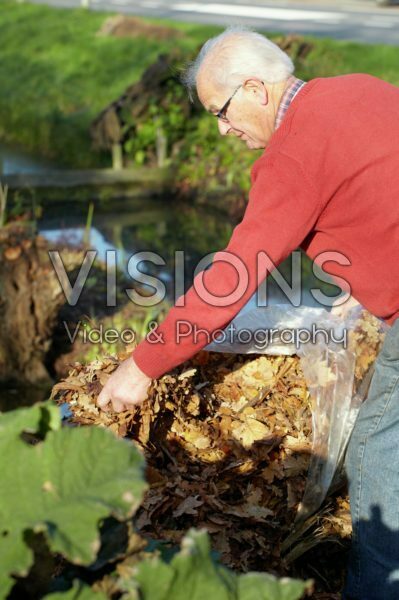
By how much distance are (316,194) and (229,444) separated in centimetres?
117

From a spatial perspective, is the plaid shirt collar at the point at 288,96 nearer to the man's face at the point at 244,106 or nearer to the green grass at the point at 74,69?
the man's face at the point at 244,106

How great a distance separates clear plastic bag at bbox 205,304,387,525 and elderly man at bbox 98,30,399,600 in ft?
0.59

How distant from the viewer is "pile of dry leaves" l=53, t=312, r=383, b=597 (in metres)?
3.32

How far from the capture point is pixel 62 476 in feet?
6.29

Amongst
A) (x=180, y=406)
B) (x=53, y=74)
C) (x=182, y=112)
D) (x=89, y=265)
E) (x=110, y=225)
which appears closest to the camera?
(x=180, y=406)

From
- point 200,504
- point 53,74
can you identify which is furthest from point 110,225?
point 200,504

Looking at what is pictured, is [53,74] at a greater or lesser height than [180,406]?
lesser

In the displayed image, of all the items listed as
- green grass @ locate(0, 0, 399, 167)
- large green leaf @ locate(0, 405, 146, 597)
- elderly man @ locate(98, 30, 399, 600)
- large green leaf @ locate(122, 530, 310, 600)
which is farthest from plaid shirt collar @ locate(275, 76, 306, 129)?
green grass @ locate(0, 0, 399, 167)

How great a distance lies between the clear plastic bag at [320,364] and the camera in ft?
11.7

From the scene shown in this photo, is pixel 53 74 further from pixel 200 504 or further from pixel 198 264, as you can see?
pixel 200 504

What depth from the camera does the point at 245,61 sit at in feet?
10.3

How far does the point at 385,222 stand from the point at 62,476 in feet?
5.18

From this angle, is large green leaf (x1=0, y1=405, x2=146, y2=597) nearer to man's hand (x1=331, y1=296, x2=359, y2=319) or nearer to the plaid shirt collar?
the plaid shirt collar

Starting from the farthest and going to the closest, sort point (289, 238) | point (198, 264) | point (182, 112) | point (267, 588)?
point (182, 112) < point (198, 264) < point (289, 238) < point (267, 588)
